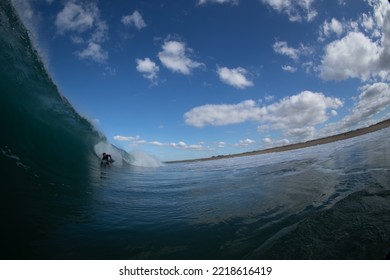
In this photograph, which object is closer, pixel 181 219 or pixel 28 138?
pixel 181 219

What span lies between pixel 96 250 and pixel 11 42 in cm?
1294

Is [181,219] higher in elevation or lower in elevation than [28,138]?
lower

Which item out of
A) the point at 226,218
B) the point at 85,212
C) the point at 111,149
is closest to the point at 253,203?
the point at 226,218

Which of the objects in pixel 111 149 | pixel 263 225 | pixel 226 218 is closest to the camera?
pixel 263 225

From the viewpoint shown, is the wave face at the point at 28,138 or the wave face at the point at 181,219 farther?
the wave face at the point at 28,138

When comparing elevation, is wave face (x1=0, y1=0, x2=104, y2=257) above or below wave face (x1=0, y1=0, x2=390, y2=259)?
above

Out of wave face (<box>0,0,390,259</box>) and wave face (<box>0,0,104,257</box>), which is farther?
wave face (<box>0,0,104,257</box>)

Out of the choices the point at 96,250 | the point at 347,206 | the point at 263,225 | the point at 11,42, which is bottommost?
the point at 96,250

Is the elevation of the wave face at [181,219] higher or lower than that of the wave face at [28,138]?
lower

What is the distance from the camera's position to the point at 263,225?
3.78 m

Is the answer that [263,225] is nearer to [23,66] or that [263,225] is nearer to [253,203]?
[253,203]
